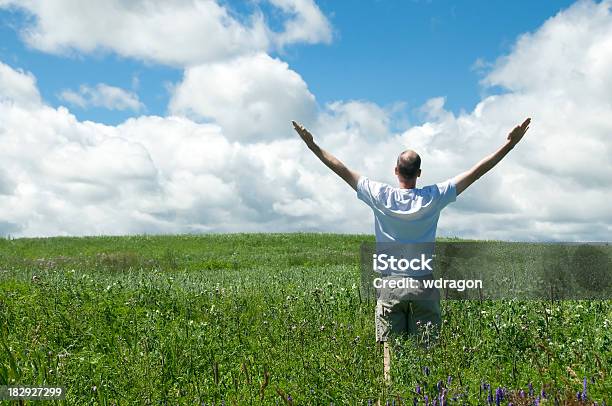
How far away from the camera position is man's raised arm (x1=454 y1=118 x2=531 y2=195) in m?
5.96

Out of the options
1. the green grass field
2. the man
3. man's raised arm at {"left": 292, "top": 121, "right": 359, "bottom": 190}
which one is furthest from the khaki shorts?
man's raised arm at {"left": 292, "top": 121, "right": 359, "bottom": 190}

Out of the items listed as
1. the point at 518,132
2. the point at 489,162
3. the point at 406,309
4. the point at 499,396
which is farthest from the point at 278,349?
the point at 518,132

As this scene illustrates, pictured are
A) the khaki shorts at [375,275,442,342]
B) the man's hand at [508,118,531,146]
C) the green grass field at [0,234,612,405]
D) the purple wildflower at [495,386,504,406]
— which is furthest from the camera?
the man's hand at [508,118,531,146]

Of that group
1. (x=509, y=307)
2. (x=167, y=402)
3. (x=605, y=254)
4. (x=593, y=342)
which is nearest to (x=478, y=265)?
(x=605, y=254)

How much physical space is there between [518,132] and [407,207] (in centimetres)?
166

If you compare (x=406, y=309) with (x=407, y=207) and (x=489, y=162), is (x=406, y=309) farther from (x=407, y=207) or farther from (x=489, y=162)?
(x=489, y=162)

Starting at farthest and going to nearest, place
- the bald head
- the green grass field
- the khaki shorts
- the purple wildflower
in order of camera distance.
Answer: the khaki shorts < the bald head < the green grass field < the purple wildflower

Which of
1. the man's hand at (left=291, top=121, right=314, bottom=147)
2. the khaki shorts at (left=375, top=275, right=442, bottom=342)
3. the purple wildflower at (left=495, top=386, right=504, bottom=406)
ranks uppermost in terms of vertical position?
the man's hand at (left=291, top=121, right=314, bottom=147)

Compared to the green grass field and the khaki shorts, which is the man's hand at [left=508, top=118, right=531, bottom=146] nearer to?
the khaki shorts

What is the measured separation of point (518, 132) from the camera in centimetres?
637

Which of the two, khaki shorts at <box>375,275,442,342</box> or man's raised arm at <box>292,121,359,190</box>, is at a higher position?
man's raised arm at <box>292,121,359,190</box>

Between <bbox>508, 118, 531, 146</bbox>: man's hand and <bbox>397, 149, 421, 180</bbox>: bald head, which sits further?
<bbox>508, 118, 531, 146</bbox>: man's hand

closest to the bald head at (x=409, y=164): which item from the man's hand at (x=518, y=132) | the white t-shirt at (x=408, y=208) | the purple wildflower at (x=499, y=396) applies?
the white t-shirt at (x=408, y=208)

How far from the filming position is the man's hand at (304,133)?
6.28 m
